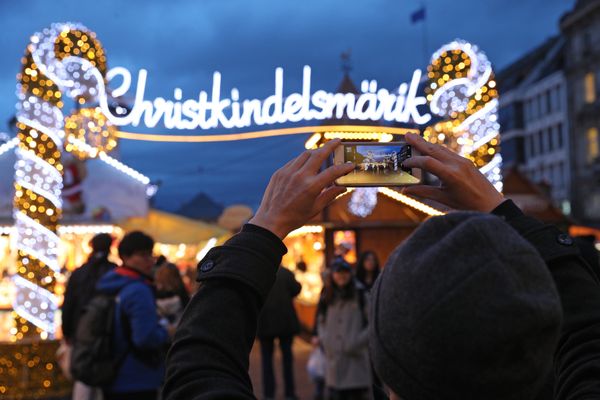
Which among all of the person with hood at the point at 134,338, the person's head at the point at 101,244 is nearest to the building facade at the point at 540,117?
the person's head at the point at 101,244

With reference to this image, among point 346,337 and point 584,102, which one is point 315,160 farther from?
point 584,102

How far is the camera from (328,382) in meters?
7.29

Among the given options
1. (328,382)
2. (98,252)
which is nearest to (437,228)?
(98,252)

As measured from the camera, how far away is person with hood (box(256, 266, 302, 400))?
8281 mm

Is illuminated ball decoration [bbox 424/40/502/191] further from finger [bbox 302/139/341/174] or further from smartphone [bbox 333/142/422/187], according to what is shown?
finger [bbox 302/139/341/174]

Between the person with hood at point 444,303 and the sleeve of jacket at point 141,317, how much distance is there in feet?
11.2

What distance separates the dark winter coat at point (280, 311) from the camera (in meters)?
8.27

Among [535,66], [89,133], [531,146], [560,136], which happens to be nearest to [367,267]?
[89,133]

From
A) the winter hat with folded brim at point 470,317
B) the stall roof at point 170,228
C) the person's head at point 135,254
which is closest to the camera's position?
the winter hat with folded brim at point 470,317

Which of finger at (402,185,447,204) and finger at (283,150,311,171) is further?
finger at (402,185,447,204)

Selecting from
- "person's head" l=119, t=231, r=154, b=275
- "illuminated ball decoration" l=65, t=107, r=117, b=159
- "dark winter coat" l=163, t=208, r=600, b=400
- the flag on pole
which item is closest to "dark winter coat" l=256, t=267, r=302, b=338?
"illuminated ball decoration" l=65, t=107, r=117, b=159

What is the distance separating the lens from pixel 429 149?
1.47 meters

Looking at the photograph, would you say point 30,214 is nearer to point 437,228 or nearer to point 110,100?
point 110,100

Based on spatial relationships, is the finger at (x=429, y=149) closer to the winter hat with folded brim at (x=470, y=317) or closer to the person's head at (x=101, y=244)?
the winter hat with folded brim at (x=470, y=317)
